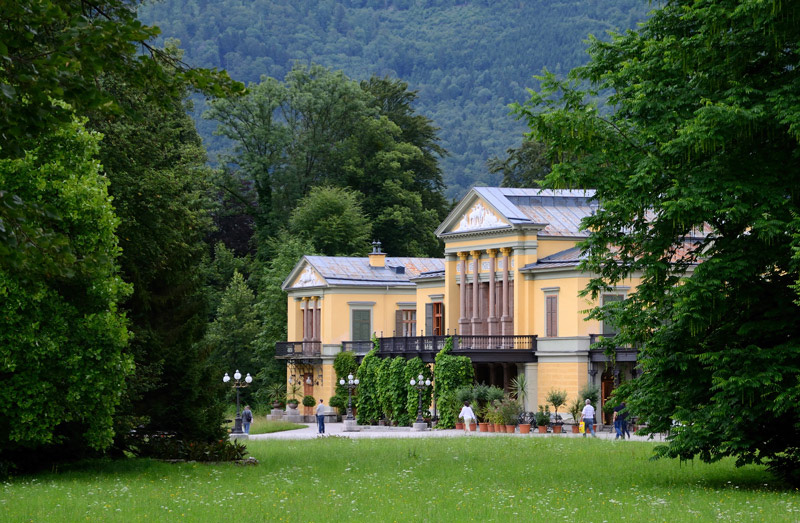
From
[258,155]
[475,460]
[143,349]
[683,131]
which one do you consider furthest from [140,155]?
[258,155]

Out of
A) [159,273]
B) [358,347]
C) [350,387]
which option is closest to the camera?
[159,273]

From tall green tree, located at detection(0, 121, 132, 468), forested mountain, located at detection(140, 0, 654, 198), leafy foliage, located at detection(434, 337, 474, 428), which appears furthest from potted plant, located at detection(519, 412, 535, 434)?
forested mountain, located at detection(140, 0, 654, 198)

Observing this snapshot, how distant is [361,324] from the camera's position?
60.5 meters

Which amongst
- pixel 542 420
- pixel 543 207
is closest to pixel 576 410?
pixel 542 420

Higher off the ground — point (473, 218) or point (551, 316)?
point (473, 218)

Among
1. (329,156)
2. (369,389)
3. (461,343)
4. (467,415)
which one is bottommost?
(467,415)

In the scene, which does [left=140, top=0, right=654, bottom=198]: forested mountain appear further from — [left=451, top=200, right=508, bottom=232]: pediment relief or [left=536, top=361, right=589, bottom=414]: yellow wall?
[left=536, top=361, right=589, bottom=414]: yellow wall

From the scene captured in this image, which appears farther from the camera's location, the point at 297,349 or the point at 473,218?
the point at 297,349

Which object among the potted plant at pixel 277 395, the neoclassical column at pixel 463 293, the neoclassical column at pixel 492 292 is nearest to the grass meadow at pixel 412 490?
the neoclassical column at pixel 492 292

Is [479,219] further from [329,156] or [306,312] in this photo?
[329,156]

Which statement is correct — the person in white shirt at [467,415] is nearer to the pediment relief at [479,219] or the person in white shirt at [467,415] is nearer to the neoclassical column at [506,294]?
the neoclassical column at [506,294]

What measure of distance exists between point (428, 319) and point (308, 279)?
8971 millimetres

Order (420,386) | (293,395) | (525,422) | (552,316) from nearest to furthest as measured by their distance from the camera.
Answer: (525,422), (552,316), (420,386), (293,395)

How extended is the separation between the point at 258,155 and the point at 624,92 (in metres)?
60.7
